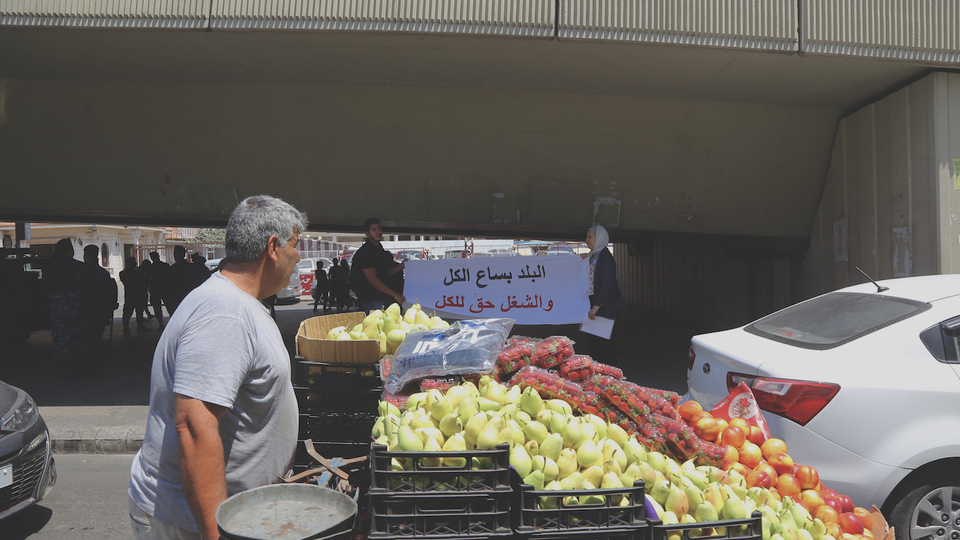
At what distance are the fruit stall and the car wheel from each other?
2.33ft

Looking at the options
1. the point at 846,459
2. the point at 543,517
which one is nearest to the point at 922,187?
the point at 846,459

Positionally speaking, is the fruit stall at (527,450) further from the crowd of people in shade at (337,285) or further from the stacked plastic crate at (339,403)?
the crowd of people in shade at (337,285)

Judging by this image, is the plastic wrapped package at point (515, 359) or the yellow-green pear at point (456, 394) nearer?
the yellow-green pear at point (456, 394)

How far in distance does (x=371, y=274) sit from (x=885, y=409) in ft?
16.1

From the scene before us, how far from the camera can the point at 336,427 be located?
3.11m

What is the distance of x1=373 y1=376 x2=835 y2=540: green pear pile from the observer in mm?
2160

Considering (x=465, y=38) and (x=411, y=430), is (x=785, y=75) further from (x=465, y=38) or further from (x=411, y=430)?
(x=411, y=430)

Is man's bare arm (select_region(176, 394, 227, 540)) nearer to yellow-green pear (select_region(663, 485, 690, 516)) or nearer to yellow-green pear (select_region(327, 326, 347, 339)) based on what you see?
yellow-green pear (select_region(663, 485, 690, 516))

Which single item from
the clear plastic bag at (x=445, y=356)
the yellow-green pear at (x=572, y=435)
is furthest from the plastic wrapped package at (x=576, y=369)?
the yellow-green pear at (x=572, y=435)

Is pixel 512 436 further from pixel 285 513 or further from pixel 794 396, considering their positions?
pixel 794 396

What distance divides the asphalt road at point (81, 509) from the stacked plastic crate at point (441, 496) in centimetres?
330

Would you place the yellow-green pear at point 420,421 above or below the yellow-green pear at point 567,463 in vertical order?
above

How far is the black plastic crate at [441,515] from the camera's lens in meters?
1.95

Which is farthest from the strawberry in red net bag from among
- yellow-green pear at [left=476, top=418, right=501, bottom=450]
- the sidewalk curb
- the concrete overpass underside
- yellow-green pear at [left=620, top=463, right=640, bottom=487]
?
the sidewalk curb
